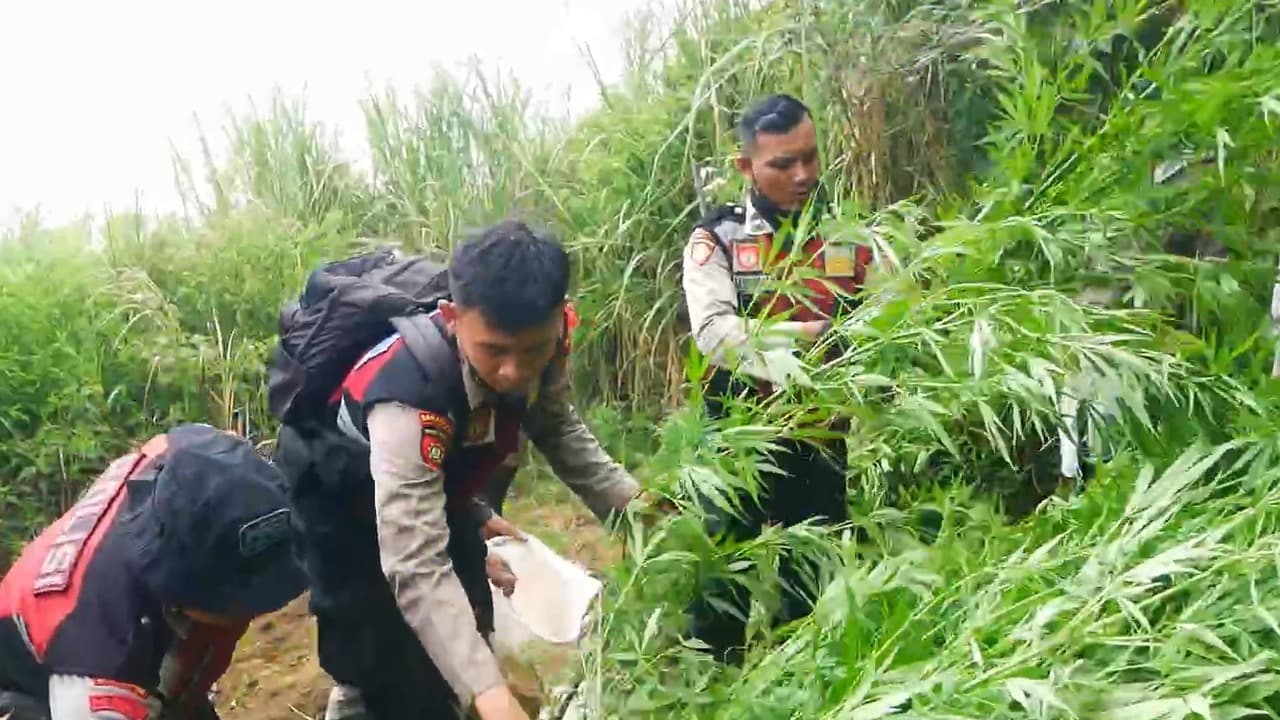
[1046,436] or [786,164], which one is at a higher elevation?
[786,164]

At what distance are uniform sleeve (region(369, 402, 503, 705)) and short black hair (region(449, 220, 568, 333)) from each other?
204 mm

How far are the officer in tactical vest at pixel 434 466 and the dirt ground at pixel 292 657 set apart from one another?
3.96 ft

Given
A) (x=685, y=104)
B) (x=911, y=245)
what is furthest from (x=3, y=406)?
(x=911, y=245)

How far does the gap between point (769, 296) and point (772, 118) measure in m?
0.45

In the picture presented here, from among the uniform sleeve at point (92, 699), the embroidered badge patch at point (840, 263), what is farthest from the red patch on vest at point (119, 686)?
the embroidered badge patch at point (840, 263)

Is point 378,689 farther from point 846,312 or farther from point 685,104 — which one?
point 685,104

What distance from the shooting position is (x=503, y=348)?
5.85 feet

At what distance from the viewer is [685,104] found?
467 centimetres

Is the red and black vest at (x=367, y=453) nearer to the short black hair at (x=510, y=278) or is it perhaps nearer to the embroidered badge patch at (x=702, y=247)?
the short black hair at (x=510, y=278)

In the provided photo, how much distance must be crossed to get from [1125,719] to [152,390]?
166 inches

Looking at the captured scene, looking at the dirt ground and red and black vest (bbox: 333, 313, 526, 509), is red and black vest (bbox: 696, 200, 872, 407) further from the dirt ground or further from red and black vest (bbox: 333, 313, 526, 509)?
the dirt ground

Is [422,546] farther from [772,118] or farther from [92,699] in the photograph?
[772,118]

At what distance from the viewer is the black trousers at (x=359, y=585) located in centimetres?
211

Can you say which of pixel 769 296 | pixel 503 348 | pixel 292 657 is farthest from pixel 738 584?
pixel 292 657
